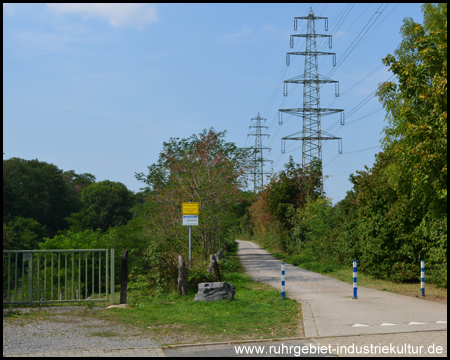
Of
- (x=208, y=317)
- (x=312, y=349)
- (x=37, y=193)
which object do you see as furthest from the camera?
(x=37, y=193)

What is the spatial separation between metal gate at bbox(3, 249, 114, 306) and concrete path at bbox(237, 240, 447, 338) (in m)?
4.97

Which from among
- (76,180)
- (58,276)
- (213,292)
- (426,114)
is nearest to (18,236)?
(58,276)

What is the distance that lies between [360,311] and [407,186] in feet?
16.0

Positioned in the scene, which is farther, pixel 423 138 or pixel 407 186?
pixel 407 186

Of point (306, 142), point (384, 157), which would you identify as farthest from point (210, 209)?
point (306, 142)

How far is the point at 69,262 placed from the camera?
1691cm

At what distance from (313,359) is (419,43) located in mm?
8426

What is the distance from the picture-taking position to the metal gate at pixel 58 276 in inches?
427

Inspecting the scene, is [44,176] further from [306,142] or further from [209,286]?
[209,286]

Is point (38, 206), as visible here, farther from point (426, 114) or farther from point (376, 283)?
point (426, 114)

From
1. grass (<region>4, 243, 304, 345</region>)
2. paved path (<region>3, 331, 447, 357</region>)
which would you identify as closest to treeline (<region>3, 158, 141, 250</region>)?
grass (<region>4, 243, 304, 345</region>)

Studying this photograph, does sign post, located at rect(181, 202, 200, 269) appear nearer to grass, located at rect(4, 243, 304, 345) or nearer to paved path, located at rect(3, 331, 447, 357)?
grass, located at rect(4, 243, 304, 345)

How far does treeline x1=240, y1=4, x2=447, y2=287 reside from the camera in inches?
409

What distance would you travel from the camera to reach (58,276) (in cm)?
1143
